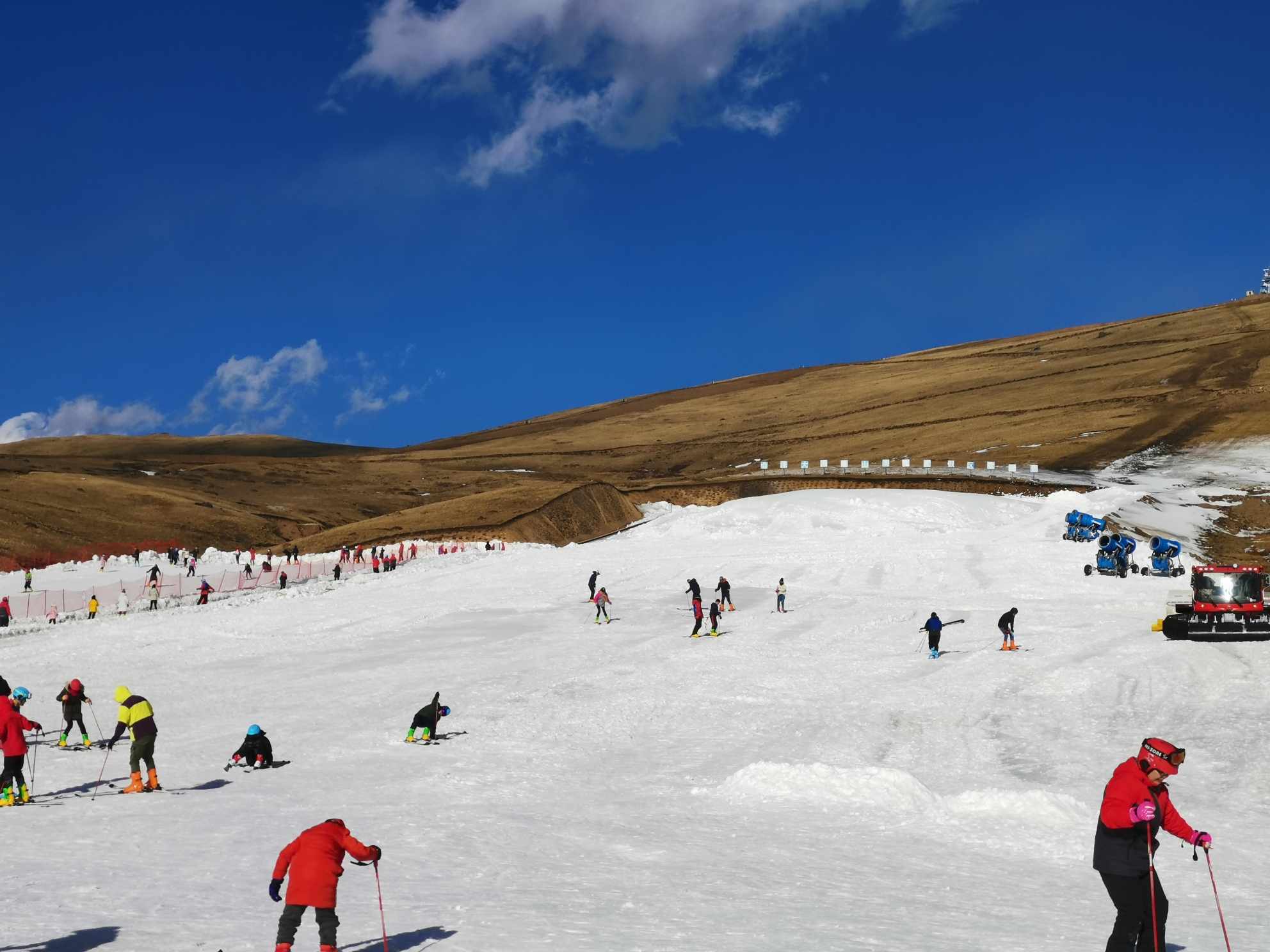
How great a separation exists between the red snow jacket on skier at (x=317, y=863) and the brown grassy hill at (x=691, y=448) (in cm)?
5650

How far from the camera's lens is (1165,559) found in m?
42.4

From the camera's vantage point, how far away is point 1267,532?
56.2 meters

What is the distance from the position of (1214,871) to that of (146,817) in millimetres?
13386

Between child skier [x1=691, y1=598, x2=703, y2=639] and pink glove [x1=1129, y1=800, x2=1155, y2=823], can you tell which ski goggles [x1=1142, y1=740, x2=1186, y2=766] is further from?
child skier [x1=691, y1=598, x2=703, y2=639]

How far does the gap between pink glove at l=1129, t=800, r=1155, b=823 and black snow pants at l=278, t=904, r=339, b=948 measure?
599 cm

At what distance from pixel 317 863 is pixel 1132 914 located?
6.07 m

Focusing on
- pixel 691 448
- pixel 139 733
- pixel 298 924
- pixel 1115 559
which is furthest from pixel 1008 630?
pixel 691 448

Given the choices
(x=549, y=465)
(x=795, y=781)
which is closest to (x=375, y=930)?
(x=795, y=781)

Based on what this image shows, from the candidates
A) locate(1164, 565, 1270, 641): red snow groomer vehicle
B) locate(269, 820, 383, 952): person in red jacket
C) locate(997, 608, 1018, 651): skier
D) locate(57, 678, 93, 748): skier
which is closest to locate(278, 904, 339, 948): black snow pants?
locate(269, 820, 383, 952): person in red jacket

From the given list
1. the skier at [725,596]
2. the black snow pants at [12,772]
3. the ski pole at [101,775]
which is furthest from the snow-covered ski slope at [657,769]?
the skier at [725,596]

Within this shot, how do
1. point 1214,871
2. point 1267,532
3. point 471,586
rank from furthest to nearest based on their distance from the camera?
point 1267,532 → point 471,586 → point 1214,871

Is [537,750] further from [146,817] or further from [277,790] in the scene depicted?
[146,817]

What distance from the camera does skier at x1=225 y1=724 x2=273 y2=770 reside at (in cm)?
1845

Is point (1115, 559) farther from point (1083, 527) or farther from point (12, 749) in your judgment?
point (12, 749)
